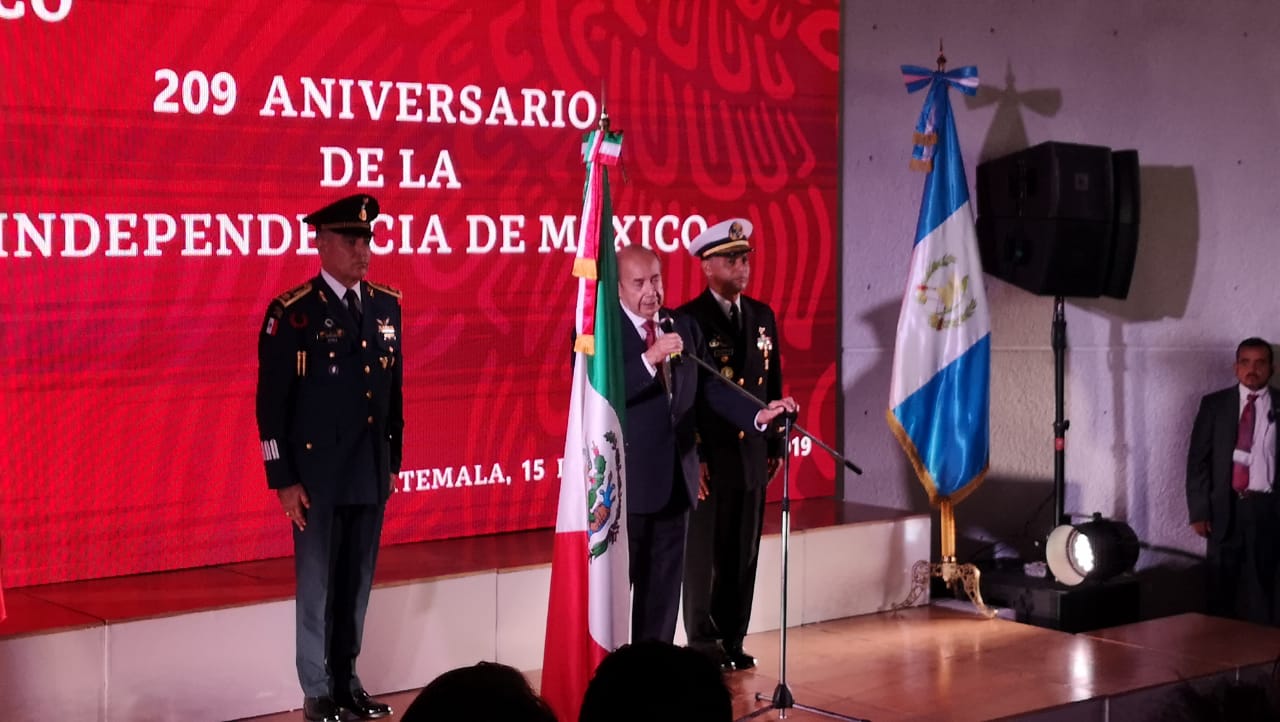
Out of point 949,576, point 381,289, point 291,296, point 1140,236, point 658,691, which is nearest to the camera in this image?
point 658,691

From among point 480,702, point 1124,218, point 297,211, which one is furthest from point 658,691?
point 1124,218

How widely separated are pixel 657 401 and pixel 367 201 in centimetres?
106

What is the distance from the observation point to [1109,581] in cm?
688

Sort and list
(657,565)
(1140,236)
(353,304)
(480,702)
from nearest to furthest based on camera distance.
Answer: (480,702), (353,304), (657,565), (1140,236)

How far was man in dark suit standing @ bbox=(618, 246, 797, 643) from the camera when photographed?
15.8 ft

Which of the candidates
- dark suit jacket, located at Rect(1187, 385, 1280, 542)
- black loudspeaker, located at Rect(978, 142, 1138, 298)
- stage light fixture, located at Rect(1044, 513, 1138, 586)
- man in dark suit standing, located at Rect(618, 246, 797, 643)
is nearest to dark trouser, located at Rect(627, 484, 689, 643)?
man in dark suit standing, located at Rect(618, 246, 797, 643)

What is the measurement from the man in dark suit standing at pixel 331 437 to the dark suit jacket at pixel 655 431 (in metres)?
0.74

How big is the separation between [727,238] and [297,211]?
5.03ft

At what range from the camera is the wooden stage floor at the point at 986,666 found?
5.14m

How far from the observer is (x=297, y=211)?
5.63 metres

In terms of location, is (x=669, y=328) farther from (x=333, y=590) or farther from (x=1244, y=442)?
(x=1244, y=442)

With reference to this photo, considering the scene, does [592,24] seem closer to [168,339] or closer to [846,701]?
[168,339]

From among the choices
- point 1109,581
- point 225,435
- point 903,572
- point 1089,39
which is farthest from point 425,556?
point 1089,39

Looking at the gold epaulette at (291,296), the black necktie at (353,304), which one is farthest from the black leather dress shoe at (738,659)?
the gold epaulette at (291,296)
